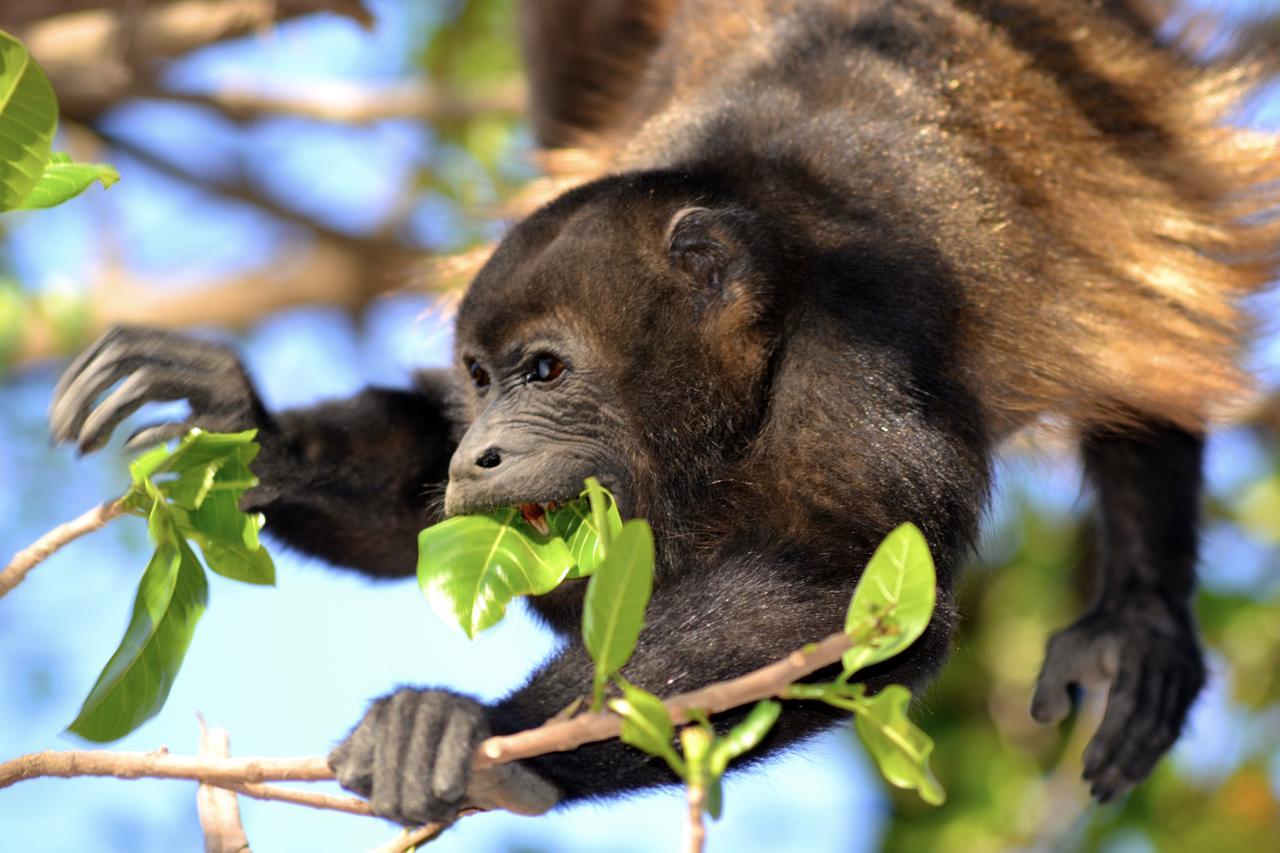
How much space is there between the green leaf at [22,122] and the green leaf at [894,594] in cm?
115

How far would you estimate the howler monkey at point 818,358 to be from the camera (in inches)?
112

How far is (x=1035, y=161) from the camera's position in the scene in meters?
3.50

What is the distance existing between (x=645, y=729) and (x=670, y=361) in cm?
163

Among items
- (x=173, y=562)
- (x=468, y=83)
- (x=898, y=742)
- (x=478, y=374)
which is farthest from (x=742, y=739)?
(x=468, y=83)

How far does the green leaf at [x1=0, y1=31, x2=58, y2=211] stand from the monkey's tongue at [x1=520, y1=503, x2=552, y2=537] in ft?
3.80

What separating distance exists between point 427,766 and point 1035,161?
2.00m

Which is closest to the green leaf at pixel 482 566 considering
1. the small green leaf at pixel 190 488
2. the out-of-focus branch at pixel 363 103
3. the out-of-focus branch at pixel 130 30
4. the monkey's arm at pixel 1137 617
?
the small green leaf at pixel 190 488

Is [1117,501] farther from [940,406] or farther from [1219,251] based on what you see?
[940,406]

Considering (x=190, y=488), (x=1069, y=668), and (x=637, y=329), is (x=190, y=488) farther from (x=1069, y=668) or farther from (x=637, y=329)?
(x=1069, y=668)

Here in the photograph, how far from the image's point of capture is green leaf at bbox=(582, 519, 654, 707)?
176cm

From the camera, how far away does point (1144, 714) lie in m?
3.93

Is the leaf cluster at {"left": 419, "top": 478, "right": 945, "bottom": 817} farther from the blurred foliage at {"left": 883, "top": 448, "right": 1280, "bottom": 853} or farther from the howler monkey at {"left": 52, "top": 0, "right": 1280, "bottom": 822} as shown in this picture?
the blurred foliage at {"left": 883, "top": 448, "right": 1280, "bottom": 853}

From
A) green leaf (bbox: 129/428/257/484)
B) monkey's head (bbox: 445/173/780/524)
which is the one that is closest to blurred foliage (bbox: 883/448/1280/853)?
monkey's head (bbox: 445/173/780/524)

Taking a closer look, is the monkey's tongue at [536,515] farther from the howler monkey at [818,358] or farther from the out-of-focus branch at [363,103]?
the out-of-focus branch at [363,103]
